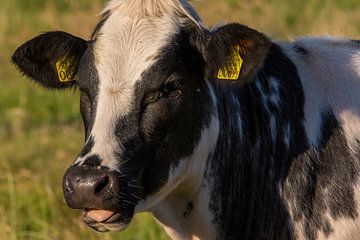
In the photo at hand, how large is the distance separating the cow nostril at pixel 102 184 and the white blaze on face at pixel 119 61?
0.07 m

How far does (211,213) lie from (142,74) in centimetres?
76

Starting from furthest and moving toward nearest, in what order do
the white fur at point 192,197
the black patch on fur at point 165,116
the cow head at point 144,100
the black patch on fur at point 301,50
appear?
the black patch on fur at point 301,50
the white fur at point 192,197
the black patch on fur at point 165,116
the cow head at point 144,100

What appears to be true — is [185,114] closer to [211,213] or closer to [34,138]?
[211,213]

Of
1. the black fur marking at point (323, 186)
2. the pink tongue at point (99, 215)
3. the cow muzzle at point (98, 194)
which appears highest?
the cow muzzle at point (98, 194)

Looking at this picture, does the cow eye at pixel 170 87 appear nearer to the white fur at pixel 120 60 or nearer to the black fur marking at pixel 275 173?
the white fur at pixel 120 60

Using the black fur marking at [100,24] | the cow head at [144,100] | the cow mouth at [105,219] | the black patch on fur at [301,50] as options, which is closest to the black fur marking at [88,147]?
the cow head at [144,100]

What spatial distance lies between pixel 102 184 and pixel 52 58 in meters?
0.99

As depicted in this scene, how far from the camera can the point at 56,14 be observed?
17.1 metres

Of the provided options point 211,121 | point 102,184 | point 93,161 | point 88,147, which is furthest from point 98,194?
point 211,121

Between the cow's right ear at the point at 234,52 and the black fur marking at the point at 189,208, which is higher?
the cow's right ear at the point at 234,52

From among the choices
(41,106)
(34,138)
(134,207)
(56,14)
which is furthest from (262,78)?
(56,14)

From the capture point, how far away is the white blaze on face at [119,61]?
213 inches

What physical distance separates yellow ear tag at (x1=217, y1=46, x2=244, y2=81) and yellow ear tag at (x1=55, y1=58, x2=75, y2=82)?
772 mm

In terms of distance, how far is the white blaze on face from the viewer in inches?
213
